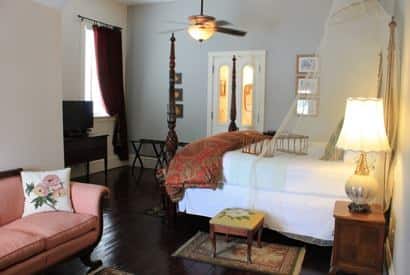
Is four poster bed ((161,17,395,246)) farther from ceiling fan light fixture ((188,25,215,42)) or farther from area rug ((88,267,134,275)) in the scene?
area rug ((88,267,134,275))

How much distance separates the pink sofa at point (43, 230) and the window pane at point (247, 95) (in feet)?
13.0

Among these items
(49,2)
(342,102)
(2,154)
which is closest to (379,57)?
(342,102)

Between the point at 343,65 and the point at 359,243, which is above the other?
the point at 343,65

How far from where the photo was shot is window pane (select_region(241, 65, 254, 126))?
21.3 ft

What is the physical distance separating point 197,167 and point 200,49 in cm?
358

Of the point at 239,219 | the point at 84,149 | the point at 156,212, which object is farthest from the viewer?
the point at 84,149

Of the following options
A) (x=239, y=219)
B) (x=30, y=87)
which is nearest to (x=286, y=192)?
(x=239, y=219)

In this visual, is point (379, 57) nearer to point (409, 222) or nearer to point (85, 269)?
point (409, 222)

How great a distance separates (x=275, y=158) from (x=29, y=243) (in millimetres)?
2291

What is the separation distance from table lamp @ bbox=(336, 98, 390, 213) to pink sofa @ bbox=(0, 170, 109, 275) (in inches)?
76.5

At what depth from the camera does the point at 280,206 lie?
3.54m

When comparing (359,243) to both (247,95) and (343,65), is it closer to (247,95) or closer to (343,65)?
(343,65)

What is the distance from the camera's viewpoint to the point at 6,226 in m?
2.70

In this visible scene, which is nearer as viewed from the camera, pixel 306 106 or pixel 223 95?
pixel 306 106
